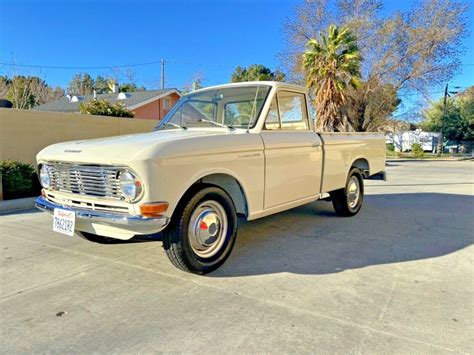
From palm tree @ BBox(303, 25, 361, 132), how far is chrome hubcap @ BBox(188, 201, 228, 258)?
16.2 m

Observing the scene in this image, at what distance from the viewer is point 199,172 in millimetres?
3254

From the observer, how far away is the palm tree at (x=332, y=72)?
65.1 feet

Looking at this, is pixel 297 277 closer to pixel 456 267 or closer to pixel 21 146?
pixel 456 267

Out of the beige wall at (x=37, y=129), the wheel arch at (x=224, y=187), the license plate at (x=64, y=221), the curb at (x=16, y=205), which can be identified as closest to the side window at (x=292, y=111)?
the wheel arch at (x=224, y=187)

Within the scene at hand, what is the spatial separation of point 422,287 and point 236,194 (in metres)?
2.06

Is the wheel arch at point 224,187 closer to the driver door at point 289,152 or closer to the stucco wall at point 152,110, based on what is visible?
the driver door at point 289,152

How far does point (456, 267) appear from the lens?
3783mm

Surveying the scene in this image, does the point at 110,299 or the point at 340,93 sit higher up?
the point at 340,93

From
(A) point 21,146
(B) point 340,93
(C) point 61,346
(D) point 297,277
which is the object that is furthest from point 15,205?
(B) point 340,93

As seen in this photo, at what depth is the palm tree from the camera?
19.8 metres

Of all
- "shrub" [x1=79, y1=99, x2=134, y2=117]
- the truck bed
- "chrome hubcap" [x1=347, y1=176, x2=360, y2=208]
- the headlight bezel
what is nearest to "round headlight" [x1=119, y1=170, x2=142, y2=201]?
the headlight bezel

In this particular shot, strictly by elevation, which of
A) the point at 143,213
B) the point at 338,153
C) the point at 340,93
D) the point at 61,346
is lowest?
the point at 61,346

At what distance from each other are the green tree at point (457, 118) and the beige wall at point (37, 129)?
42677 millimetres

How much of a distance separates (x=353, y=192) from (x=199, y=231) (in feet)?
12.0
